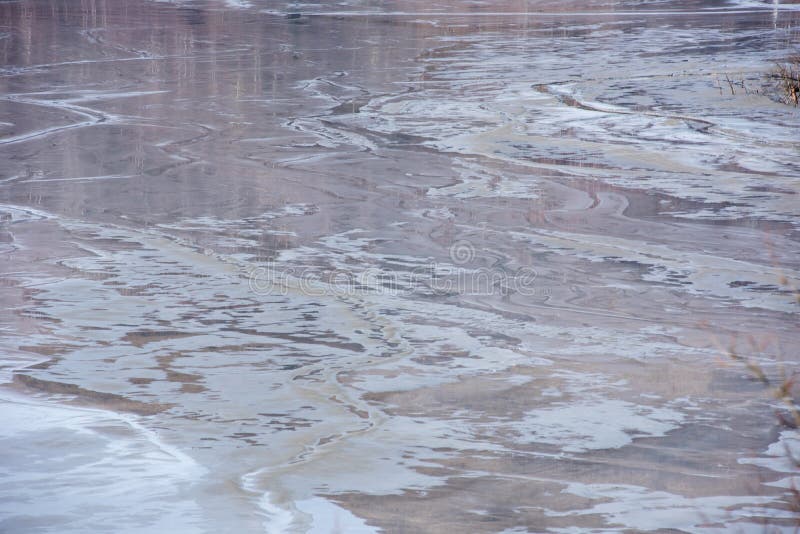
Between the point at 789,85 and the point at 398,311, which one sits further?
the point at 789,85

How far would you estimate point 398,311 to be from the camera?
16.5 ft

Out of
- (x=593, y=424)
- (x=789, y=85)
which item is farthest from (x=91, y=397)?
(x=789, y=85)

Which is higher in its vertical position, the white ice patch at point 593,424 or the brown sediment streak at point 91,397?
the white ice patch at point 593,424

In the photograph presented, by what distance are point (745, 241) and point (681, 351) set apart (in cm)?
190

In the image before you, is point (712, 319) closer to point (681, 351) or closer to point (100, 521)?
point (681, 351)

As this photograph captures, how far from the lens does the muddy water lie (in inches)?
129

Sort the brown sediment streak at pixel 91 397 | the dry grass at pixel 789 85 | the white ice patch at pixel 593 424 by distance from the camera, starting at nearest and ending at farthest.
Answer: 1. the white ice patch at pixel 593 424
2. the brown sediment streak at pixel 91 397
3. the dry grass at pixel 789 85

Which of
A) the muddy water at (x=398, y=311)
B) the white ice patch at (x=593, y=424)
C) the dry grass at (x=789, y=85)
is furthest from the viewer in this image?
the dry grass at (x=789, y=85)

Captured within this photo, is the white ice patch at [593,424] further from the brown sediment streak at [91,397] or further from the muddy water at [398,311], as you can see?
the brown sediment streak at [91,397]

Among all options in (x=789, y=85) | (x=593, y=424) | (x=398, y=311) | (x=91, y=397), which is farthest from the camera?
(x=789, y=85)

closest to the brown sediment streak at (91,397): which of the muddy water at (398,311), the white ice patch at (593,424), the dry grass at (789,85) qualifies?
the muddy water at (398,311)

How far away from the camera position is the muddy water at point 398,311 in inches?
129

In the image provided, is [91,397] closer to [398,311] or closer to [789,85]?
[398,311]

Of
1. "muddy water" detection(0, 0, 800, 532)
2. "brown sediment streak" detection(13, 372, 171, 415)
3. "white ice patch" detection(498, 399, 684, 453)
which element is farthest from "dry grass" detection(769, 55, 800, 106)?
"brown sediment streak" detection(13, 372, 171, 415)
